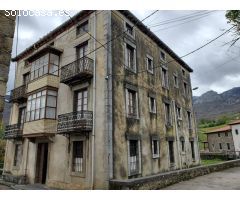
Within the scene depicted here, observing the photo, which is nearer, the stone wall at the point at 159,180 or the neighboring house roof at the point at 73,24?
the stone wall at the point at 159,180

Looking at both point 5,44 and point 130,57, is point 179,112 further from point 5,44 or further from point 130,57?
point 5,44

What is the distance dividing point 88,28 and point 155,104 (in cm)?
778

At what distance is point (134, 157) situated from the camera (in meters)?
13.9

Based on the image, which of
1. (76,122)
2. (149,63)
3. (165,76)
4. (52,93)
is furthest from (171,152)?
(52,93)

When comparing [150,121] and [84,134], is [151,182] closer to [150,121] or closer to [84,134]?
[84,134]

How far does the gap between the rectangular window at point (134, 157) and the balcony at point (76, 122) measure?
323cm

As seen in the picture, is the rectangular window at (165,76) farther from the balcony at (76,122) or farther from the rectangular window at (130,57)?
the balcony at (76,122)

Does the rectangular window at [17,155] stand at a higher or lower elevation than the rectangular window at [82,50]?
lower

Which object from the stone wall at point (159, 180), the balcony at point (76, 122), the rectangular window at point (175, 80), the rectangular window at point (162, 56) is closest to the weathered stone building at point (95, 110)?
the balcony at point (76, 122)

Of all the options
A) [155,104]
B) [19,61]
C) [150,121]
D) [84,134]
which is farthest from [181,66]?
[19,61]

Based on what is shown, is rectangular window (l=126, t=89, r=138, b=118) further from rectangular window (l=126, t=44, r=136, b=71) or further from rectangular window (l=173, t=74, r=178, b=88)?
rectangular window (l=173, t=74, r=178, b=88)

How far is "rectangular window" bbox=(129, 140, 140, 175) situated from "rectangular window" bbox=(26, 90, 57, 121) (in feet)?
19.5

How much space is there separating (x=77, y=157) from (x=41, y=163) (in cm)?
484

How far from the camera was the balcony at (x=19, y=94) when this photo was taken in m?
18.2
